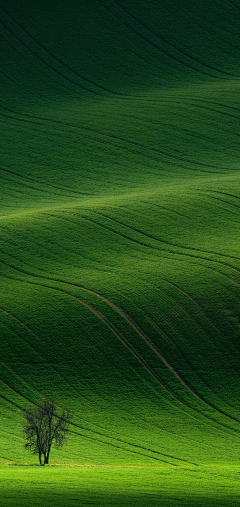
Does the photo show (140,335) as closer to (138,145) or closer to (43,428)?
(43,428)

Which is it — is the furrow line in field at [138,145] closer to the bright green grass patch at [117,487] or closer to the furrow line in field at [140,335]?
the furrow line in field at [140,335]

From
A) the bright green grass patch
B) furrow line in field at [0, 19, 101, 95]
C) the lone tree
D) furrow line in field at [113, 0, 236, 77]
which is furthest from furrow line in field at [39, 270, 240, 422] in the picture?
furrow line in field at [113, 0, 236, 77]

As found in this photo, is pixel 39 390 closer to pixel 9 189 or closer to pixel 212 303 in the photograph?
pixel 212 303

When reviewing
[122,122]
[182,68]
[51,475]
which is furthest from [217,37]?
[51,475]

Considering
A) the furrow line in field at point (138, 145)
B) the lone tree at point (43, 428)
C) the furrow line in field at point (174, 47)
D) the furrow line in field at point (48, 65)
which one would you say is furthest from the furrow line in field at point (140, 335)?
the furrow line in field at point (174, 47)

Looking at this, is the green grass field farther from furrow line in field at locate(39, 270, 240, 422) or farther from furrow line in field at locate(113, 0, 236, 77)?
furrow line in field at locate(113, 0, 236, 77)
